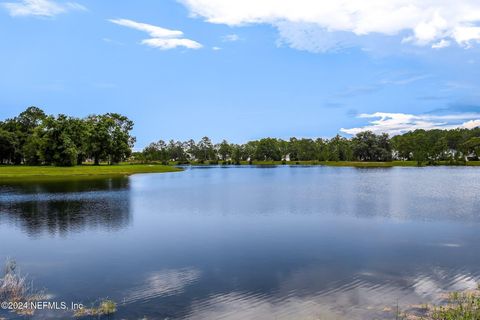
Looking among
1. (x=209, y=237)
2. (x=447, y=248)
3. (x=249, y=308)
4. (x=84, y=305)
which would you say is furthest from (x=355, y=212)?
(x=84, y=305)

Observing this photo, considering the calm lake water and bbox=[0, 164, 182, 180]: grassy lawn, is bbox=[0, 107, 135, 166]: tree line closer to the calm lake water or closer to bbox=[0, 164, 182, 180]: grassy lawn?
bbox=[0, 164, 182, 180]: grassy lawn

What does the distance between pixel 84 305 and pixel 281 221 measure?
64.3 feet

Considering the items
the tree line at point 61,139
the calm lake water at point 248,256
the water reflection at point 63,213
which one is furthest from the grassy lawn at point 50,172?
the calm lake water at point 248,256

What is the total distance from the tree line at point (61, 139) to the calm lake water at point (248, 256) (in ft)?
266

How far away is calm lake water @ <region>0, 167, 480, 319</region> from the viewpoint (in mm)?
13716

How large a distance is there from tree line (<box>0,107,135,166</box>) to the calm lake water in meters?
81.0

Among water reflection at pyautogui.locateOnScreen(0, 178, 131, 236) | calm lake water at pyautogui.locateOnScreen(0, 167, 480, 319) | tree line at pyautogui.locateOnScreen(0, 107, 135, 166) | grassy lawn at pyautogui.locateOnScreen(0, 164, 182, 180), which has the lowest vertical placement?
calm lake water at pyautogui.locateOnScreen(0, 167, 480, 319)

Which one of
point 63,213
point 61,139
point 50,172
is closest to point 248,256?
point 63,213

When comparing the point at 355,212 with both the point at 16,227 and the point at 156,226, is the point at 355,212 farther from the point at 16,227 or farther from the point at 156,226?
the point at 16,227

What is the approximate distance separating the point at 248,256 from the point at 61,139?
108152mm

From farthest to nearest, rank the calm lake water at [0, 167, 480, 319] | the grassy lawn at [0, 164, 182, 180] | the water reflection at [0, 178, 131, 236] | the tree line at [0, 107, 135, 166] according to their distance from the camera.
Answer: the tree line at [0, 107, 135, 166], the grassy lawn at [0, 164, 182, 180], the water reflection at [0, 178, 131, 236], the calm lake water at [0, 167, 480, 319]

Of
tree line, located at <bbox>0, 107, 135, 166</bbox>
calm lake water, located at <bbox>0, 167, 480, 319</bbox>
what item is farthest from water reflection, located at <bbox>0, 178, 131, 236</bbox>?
tree line, located at <bbox>0, 107, 135, 166</bbox>

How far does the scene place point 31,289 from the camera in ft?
50.1

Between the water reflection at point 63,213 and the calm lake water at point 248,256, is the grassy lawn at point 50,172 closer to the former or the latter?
the water reflection at point 63,213
